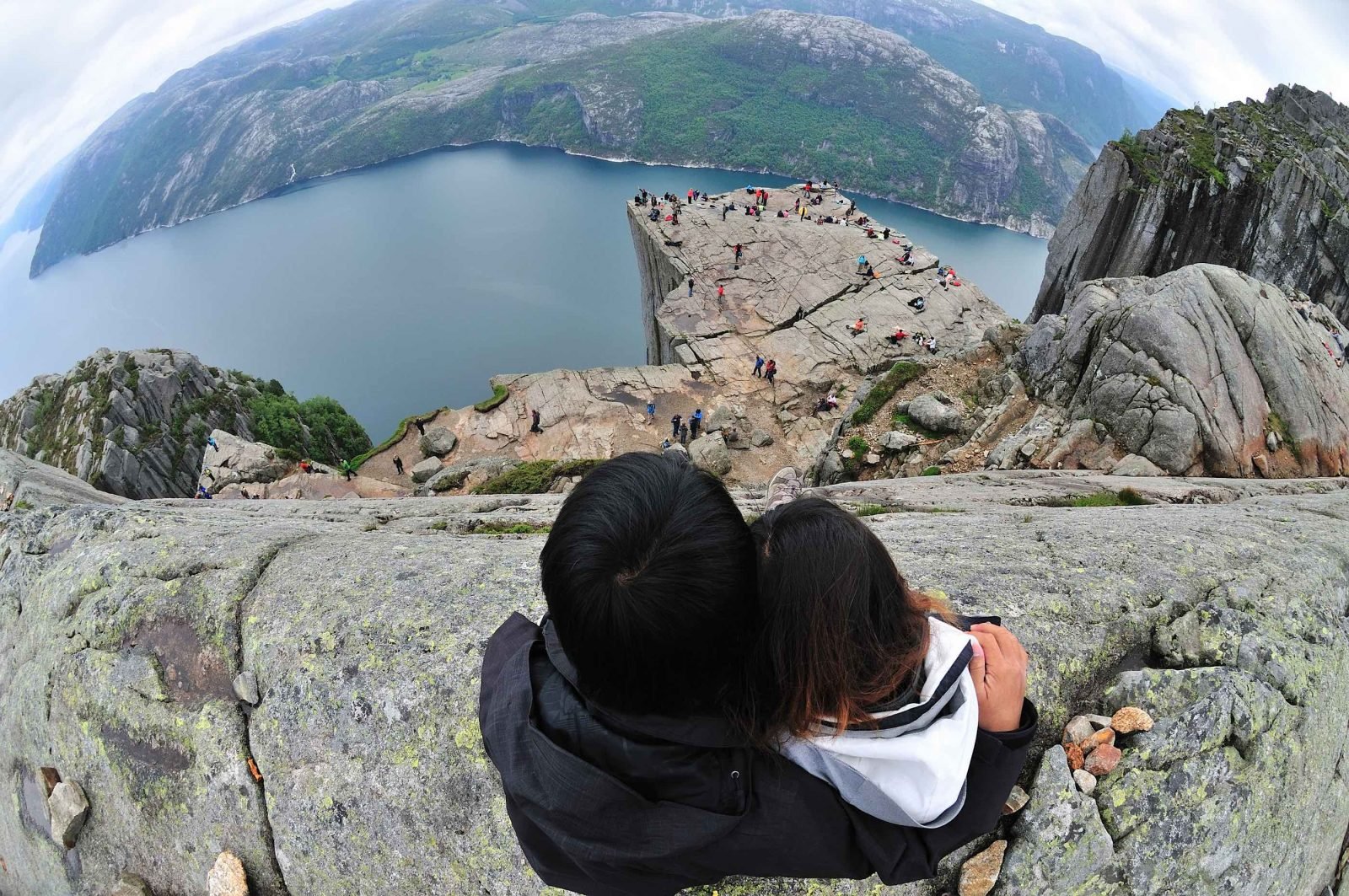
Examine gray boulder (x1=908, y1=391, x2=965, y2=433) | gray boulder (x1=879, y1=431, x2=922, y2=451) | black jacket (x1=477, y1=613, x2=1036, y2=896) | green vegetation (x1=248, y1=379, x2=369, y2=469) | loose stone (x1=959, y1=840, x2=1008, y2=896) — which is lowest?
green vegetation (x1=248, y1=379, x2=369, y2=469)

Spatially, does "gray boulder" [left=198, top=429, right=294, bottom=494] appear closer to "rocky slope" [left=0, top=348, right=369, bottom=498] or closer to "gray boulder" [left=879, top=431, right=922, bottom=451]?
"rocky slope" [left=0, top=348, right=369, bottom=498]

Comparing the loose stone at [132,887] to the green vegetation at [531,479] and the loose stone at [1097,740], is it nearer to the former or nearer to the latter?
the loose stone at [1097,740]

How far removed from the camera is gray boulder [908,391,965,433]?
19344 millimetres

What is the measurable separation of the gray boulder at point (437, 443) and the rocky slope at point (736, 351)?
0.50ft

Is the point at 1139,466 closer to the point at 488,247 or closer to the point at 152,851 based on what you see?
the point at 152,851

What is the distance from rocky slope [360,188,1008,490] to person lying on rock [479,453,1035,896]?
21306 millimetres

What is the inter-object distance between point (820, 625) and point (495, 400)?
109 ft

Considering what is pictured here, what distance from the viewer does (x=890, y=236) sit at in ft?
162

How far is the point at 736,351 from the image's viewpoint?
39.1m

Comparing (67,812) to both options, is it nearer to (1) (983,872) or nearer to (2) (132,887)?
(2) (132,887)

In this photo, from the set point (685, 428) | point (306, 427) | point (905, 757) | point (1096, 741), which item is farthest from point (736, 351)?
point (905, 757)

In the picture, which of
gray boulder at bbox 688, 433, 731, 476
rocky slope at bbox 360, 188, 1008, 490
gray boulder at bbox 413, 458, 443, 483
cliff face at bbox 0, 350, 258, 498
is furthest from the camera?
cliff face at bbox 0, 350, 258, 498

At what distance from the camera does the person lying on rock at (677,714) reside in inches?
89.5

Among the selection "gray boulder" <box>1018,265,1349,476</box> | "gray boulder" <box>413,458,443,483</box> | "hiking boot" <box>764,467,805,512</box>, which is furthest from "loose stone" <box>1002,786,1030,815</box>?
"gray boulder" <box>413,458,443,483</box>
